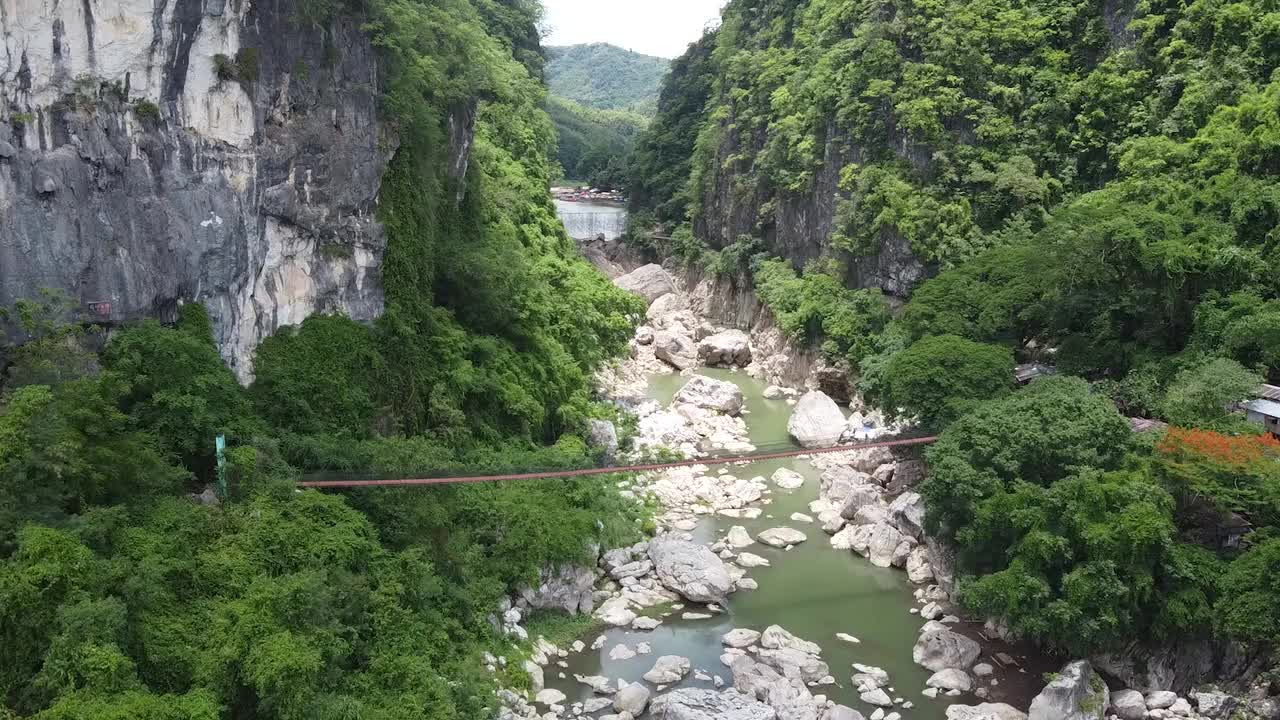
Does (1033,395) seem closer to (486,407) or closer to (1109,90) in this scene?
(486,407)

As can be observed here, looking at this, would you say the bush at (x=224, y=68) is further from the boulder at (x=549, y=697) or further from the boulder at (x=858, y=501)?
the boulder at (x=858, y=501)

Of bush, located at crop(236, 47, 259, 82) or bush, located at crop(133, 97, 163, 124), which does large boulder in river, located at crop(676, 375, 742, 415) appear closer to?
bush, located at crop(236, 47, 259, 82)

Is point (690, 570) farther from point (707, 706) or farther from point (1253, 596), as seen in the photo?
point (1253, 596)

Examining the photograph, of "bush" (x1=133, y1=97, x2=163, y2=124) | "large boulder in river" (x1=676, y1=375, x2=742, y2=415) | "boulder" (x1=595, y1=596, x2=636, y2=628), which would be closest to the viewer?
"bush" (x1=133, y1=97, x2=163, y2=124)

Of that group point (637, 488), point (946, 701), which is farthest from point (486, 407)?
point (946, 701)

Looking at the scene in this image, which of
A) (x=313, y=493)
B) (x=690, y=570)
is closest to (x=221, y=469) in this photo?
(x=313, y=493)

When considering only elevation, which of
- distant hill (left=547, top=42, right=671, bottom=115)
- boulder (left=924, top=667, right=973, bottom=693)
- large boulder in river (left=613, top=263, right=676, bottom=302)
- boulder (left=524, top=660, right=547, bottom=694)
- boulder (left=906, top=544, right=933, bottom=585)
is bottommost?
boulder (left=924, top=667, right=973, bottom=693)

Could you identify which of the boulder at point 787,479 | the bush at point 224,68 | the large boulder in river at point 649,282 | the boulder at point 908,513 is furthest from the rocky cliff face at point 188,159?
the large boulder in river at point 649,282

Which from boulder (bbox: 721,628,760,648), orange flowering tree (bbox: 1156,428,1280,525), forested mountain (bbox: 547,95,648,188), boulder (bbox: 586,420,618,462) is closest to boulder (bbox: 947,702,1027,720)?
boulder (bbox: 721,628,760,648)
